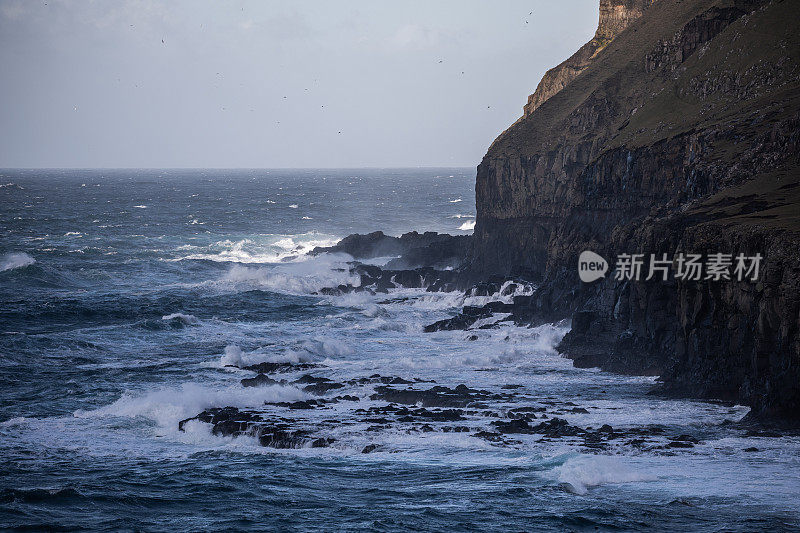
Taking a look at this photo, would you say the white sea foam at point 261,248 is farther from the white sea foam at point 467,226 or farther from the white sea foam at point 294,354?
the white sea foam at point 294,354

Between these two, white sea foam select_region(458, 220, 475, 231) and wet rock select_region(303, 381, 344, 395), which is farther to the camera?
white sea foam select_region(458, 220, 475, 231)

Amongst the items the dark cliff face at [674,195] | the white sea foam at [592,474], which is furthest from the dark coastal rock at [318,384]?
the white sea foam at [592,474]

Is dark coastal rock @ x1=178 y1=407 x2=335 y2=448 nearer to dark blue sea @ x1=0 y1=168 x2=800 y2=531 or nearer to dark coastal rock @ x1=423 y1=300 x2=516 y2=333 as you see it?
dark blue sea @ x1=0 y1=168 x2=800 y2=531

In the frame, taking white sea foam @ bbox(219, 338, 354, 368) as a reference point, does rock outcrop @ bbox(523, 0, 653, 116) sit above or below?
above

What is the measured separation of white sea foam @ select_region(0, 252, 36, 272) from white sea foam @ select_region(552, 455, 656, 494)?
6469 centimetres

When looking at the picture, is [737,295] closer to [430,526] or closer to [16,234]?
[430,526]

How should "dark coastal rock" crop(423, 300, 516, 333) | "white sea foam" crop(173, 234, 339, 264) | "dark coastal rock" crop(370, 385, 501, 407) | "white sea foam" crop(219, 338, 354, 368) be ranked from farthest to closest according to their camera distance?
"white sea foam" crop(173, 234, 339, 264), "dark coastal rock" crop(423, 300, 516, 333), "white sea foam" crop(219, 338, 354, 368), "dark coastal rock" crop(370, 385, 501, 407)

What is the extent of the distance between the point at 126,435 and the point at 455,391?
14193mm

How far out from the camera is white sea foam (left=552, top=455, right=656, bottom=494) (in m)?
26.1

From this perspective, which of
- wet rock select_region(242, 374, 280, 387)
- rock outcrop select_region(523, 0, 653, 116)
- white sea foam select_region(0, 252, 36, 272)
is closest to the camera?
wet rock select_region(242, 374, 280, 387)

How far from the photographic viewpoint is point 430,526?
23.5m

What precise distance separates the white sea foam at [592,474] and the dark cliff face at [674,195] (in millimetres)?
7144

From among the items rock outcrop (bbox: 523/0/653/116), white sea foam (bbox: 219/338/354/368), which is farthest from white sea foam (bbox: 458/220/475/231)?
white sea foam (bbox: 219/338/354/368)

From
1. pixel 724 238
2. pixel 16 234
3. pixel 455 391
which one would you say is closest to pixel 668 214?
pixel 724 238
